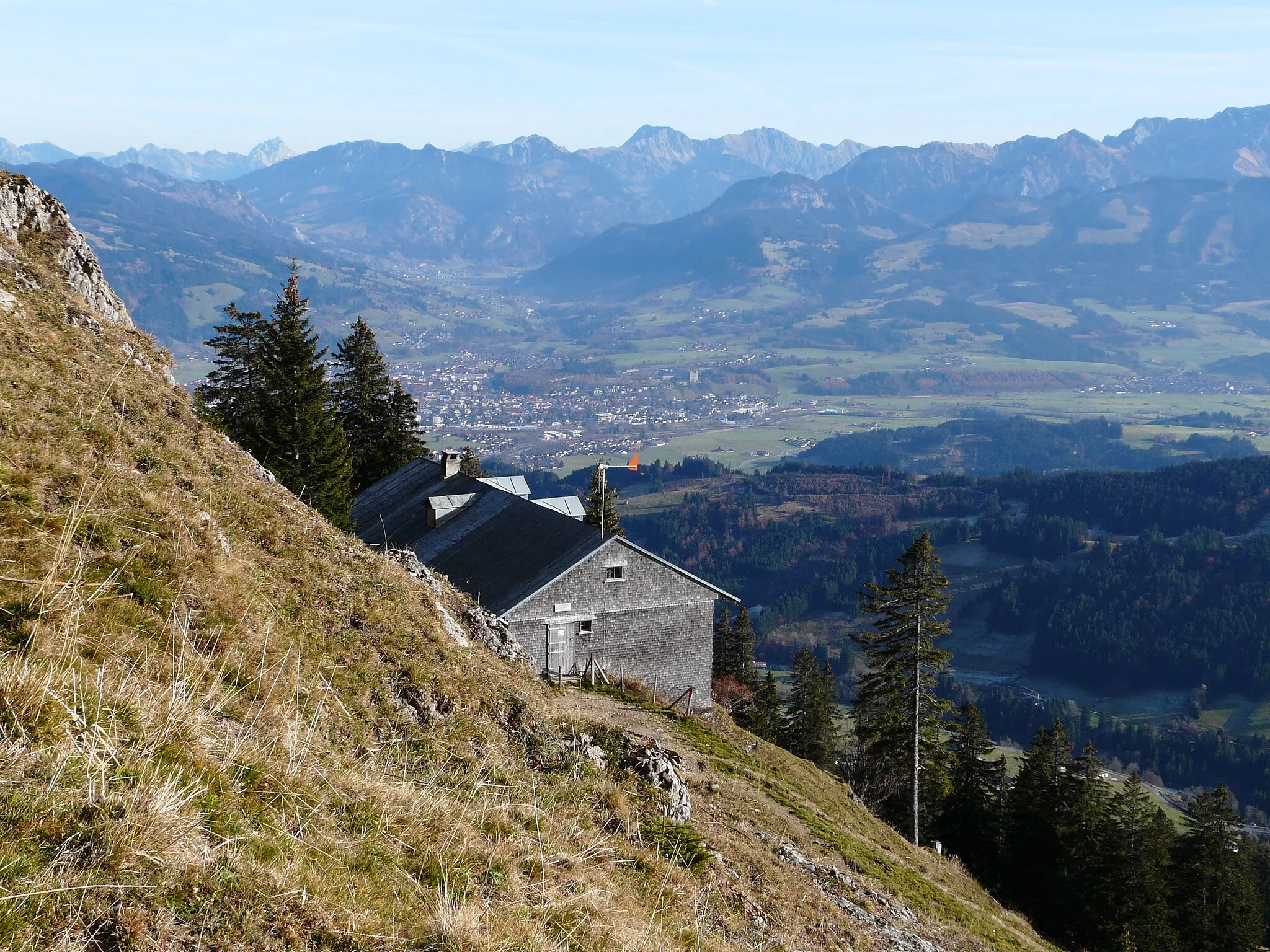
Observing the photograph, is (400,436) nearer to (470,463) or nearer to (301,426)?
(470,463)

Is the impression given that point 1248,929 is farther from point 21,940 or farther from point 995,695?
point 995,695

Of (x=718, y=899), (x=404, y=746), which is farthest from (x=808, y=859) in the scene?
(x=404, y=746)

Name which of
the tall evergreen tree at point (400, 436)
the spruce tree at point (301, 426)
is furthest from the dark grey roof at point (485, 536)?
the tall evergreen tree at point (400, 436)

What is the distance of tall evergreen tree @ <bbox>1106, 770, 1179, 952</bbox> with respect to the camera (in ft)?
114

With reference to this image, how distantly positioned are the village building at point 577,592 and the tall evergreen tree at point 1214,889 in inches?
843

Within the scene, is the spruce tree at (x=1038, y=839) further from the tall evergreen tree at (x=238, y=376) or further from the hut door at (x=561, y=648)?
the tall evergreen tree at (x=238, y=376)

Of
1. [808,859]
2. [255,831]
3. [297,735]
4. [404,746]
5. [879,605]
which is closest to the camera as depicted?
[255,831]

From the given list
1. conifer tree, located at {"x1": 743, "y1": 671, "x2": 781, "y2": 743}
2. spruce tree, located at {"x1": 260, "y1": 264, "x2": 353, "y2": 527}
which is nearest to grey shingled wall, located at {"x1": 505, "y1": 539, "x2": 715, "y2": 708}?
conifer tree, located at {"x1": 743, "y1": 671, "x2": 781, "y2": 743}

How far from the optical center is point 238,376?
50781mm

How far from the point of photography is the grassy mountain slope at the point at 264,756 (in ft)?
16.8

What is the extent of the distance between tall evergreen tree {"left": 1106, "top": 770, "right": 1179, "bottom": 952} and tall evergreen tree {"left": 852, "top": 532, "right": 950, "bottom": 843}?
785 centimetres

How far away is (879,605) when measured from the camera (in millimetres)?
34969

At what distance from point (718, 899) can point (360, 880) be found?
5.74 metres

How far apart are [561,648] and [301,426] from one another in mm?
15647
